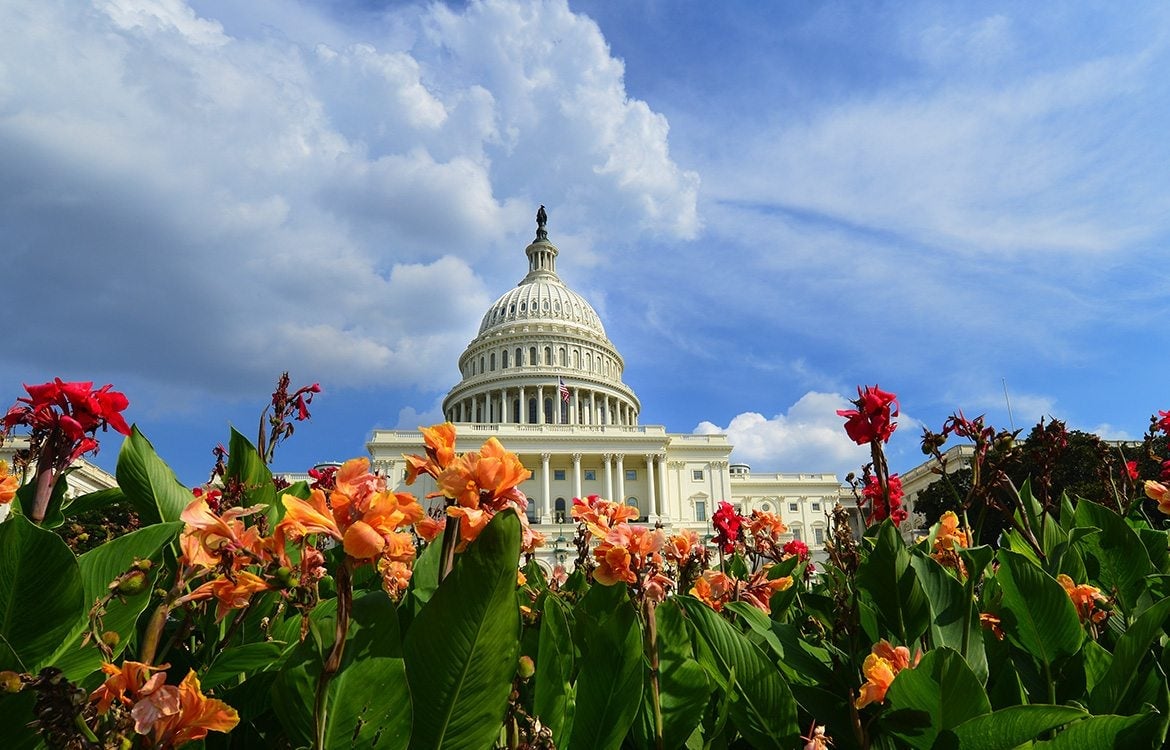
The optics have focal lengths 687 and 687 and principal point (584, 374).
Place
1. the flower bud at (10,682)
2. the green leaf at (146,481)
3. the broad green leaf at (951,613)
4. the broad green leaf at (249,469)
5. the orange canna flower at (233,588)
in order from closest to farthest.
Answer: the flower bud at (10,682)
the orange canna flower at (233,588)
the broad green leaf at (951,613)
the green leaf at (146,481)
the broad green leaf at (249,469)

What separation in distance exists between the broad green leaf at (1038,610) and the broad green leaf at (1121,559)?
2.42 ft

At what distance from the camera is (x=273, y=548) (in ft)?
4.47

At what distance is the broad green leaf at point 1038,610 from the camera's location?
196cm

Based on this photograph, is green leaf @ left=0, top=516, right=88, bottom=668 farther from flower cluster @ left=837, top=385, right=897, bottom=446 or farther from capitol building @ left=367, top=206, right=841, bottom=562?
capitol building @ left=367, top=206, right=841, bottom=562

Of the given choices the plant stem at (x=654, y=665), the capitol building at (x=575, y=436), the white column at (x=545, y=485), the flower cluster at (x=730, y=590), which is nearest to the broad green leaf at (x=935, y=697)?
the plant stem at (x=654, y=665)

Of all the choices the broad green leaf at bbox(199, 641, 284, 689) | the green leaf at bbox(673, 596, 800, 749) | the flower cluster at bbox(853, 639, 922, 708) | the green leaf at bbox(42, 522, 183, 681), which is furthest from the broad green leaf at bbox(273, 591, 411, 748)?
the flower cluster at bbox(853, 639, 922, 708)

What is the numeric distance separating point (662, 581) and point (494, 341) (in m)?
76.0

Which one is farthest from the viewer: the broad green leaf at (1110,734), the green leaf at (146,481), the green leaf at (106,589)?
the green leaf at (146,481)

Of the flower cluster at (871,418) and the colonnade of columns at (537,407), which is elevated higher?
the colonnade of columns at (537,407)

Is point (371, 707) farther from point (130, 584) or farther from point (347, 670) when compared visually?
point (130, 584)

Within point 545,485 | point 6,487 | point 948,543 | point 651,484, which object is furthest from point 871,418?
point 651,484

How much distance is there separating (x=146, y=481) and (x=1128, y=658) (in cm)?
307

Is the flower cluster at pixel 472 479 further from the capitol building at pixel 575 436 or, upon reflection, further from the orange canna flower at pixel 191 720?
the capitol building at pixel 575 436

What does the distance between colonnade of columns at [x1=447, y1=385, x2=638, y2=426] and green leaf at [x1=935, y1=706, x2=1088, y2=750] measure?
6811 centimetres
